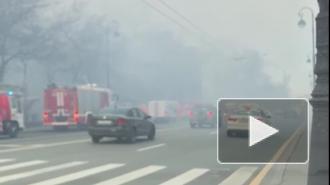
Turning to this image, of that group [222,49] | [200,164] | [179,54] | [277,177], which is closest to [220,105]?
[277,177]

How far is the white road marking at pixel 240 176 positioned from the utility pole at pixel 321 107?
6.56m

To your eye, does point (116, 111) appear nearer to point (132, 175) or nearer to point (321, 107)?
point (132, 175)

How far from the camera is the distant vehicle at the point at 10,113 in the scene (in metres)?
29.8

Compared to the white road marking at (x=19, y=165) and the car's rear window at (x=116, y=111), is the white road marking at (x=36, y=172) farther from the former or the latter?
the car's rear window at (x=116, y=111)

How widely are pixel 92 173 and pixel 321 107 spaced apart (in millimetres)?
8907

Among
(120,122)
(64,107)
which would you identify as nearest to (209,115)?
(64,107)

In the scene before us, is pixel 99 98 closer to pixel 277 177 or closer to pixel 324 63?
pixel 277 177

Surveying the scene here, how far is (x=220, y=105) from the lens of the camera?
5.42 m

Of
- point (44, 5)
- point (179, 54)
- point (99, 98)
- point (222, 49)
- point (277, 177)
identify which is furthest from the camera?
point (179, 54)

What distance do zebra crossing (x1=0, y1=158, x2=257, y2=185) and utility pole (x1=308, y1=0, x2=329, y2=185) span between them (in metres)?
6.56

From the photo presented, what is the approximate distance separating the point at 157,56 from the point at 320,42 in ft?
275
